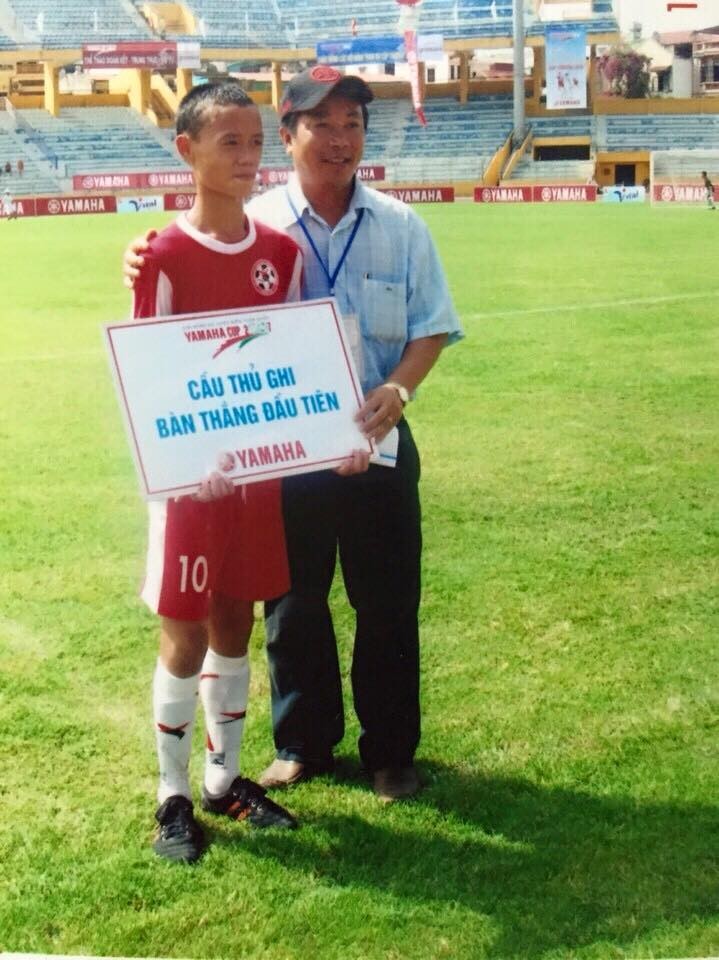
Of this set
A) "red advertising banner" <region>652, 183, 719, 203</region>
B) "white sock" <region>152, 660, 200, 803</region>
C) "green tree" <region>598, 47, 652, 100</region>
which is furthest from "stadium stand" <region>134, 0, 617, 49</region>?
"white sock" <region>152, 660, 200, 803</region>

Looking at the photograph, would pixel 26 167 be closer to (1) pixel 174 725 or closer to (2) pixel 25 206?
(2) pixel 25 206

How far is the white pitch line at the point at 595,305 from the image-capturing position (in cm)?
1410

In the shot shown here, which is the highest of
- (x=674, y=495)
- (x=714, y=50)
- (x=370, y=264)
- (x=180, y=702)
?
(x=714, y=50)

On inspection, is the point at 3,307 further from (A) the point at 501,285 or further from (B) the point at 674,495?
(B) the point at 674,495

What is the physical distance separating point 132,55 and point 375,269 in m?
52.5

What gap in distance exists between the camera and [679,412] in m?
9.10

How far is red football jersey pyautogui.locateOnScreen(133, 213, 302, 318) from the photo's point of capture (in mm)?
3115

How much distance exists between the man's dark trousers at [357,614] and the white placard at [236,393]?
1.37 feet

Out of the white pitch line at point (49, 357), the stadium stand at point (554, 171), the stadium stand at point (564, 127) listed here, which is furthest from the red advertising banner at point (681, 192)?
the white pitch line at point (49, 357)

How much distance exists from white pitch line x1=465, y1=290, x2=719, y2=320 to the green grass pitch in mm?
4081

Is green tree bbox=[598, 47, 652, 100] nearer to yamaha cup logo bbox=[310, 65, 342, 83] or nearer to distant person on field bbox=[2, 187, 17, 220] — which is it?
distant person on field bbox=[2, 187, 17, 220]

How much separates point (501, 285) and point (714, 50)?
59.1m

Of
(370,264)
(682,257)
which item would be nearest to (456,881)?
(370,264)

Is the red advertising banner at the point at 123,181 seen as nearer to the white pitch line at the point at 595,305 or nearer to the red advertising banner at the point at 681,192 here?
the red advertising banner at the point at 681,192
